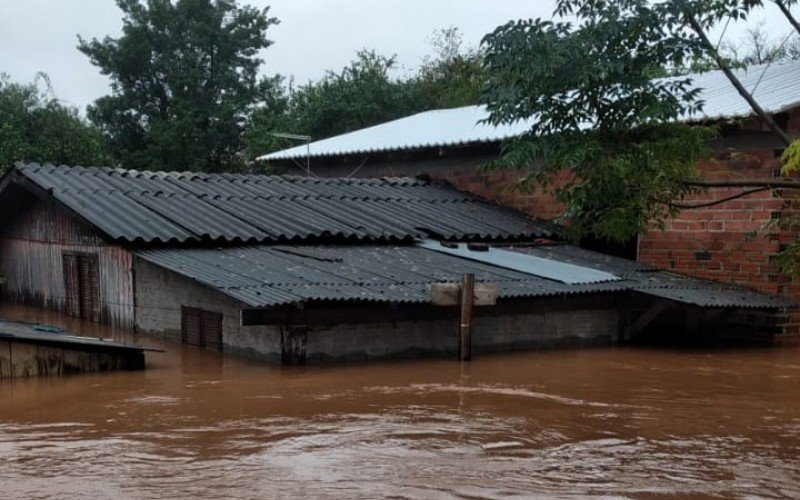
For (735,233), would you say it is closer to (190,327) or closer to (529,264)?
(529,264)

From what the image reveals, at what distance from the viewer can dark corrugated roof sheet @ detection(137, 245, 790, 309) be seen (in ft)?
33.7

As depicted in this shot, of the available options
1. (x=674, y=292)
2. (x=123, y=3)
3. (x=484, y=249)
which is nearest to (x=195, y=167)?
(x=123, y=3)

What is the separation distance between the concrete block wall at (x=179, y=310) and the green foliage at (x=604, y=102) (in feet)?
12.3

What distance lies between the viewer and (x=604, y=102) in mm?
8602

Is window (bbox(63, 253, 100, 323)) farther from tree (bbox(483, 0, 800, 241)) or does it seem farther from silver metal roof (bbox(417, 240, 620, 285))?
tree (bbox(483, 0, 800, 241))

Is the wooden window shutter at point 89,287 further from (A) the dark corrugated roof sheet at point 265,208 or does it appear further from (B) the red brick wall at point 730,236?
(B) the red brick wall at point 730,236

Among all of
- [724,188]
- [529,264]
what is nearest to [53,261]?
[529,264]

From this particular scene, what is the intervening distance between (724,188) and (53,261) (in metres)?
10.9

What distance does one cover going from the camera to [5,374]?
9602 mm

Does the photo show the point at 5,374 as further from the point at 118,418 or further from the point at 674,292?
the point at 674,292

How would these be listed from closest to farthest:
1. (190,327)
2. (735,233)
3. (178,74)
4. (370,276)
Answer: (370,276)
(190,327)
(735,233)
(178,74)

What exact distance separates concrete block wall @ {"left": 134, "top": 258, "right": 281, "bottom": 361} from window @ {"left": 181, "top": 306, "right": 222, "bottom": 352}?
84 mm

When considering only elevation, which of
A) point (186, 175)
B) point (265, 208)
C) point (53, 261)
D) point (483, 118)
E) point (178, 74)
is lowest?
point (53, 261)

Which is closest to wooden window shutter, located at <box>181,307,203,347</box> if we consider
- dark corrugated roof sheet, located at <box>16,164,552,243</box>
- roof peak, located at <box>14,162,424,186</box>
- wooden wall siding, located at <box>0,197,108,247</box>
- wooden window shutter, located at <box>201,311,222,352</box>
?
wooden window shutter, located at <box>201,311,222,352</box>
